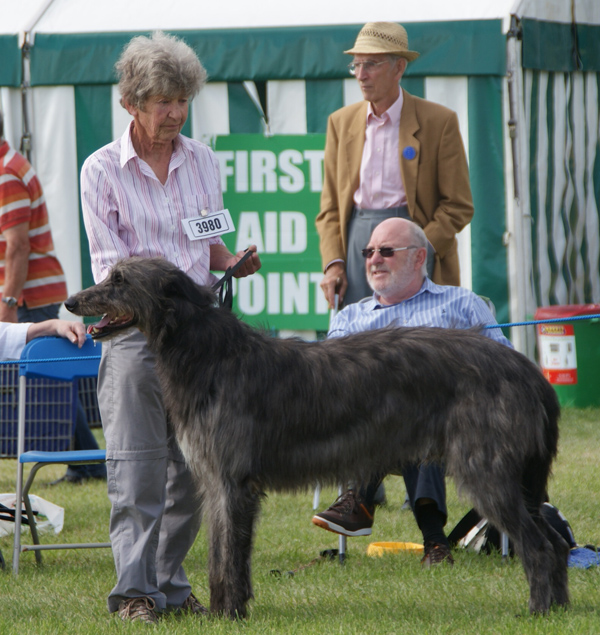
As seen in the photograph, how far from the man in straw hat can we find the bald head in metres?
0.70

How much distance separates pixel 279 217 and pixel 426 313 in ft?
12.8

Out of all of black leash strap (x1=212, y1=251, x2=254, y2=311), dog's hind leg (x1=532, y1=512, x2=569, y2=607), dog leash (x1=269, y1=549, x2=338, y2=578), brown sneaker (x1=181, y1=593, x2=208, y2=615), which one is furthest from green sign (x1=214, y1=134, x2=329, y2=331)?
dog's hind leg (x1=532, y1=512, x2=569, y2=607)

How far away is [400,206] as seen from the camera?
5.98m

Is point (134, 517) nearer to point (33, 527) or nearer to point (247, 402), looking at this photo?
point (247, 402)

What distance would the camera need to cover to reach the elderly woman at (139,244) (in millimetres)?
4008

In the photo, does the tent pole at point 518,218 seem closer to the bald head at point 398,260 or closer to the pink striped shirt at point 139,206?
the bald head at point 398,260

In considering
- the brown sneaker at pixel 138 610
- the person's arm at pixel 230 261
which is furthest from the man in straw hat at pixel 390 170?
the brown sneaker at pixel 138 610

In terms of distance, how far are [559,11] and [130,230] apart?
19.4ft

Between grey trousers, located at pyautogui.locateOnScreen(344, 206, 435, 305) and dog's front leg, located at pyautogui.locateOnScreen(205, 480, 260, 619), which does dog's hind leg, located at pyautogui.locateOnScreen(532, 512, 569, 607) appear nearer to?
dog's front leg, located at pyautogui.locateOnScreen(205, 480, 260, 619)

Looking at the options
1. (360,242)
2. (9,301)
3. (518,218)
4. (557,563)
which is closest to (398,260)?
(360,242)

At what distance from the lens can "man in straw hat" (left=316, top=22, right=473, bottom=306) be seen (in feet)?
19.3

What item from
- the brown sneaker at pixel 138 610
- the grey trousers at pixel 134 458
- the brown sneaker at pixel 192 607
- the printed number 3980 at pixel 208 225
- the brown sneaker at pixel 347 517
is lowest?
the brown sneaker at pixel 192 607

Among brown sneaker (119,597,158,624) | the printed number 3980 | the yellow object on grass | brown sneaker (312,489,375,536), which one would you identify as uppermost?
the printed number 3980

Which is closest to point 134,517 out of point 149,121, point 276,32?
point 149,121
